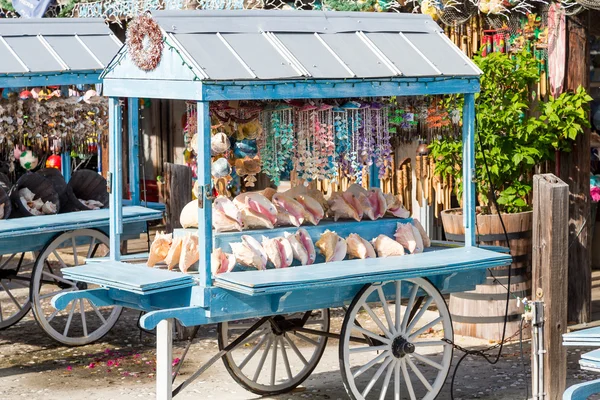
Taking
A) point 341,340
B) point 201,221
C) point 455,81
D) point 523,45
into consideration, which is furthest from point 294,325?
point 523,45

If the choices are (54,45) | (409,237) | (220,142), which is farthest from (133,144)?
(409,237)

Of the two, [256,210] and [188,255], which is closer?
[188,255]

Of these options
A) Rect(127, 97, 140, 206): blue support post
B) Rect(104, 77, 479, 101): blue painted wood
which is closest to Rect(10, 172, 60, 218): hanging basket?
Rect(127, 97, 140, 206): blue support post

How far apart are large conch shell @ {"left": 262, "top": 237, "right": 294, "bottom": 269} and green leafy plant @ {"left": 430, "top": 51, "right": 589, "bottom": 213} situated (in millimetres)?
2528

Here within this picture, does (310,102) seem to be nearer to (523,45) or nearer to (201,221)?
(201,221)

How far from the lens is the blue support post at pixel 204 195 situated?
20.7 feet

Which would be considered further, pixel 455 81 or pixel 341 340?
pixel 455 81

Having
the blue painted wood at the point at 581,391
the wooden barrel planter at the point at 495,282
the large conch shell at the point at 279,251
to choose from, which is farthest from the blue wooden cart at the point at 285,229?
the blue painted wood at the point at 581,391

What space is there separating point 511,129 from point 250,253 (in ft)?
10.2

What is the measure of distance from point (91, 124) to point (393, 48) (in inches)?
151

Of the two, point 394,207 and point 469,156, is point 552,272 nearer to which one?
point 469,156

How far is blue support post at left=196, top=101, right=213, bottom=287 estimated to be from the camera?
6.31m

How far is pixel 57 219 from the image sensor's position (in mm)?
8945

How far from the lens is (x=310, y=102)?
7125 millimetres
